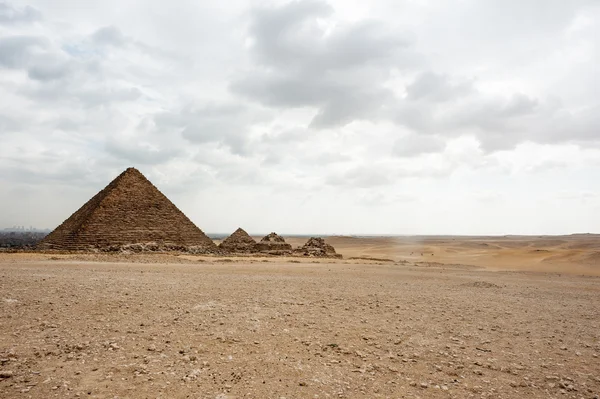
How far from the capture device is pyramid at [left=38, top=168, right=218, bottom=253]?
33531 millimetres

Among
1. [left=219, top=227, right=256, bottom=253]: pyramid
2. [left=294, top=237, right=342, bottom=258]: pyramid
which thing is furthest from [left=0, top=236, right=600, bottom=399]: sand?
[left=219, top=227, right=256, bottom=253]: pyramid

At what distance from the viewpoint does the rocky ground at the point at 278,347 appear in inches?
178

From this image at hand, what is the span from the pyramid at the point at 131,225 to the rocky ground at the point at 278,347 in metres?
25.5

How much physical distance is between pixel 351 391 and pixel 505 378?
7.60 feet

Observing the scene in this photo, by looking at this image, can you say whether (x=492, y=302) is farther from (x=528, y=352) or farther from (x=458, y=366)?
(x=458, y=366)

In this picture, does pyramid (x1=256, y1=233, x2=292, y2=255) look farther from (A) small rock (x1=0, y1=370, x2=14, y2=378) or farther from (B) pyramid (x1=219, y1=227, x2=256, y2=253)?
(A) small rock (x1=0, y1=370, x2=14, y2=378)

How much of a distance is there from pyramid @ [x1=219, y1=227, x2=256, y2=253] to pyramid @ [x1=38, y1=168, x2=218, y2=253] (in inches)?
112

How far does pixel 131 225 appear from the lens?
36.0 m

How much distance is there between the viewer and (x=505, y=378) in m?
5.04

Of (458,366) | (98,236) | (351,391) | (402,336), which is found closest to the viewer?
(351,391)

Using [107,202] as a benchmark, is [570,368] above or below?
below

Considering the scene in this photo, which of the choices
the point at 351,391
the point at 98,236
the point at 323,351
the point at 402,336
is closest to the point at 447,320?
the point at 402,336

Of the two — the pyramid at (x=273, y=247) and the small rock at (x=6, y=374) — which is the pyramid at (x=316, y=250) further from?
the small rock at (x=6, y=374)

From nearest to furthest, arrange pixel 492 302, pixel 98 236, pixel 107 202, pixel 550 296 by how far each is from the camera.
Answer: pixel 492 302 → pixel 550 296 → pixel 98 236 → pixel 107 202
